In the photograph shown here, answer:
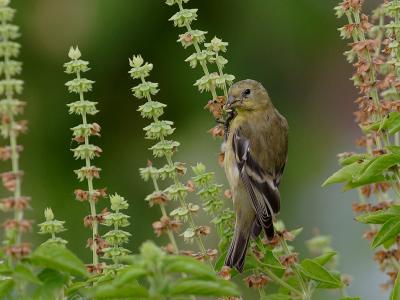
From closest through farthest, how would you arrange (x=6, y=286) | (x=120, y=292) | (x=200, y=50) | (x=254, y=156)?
(x=120, y=292), (x=6, y=286), (x=200, y=50), (x=254, y=156)

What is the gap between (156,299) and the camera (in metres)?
2.18

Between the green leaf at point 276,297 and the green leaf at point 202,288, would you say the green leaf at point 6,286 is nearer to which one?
the green leaf at point 202,288

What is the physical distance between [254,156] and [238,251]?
149cm

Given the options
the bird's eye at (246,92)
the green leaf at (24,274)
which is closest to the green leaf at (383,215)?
the green leaf at (24,274)

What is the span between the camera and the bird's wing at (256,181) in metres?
4.15

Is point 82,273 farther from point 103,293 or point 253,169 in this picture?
point 253,169

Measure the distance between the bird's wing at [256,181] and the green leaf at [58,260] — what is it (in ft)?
5.63

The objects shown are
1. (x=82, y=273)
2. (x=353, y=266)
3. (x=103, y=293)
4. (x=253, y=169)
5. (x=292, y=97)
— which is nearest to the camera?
(x=103, y=293)

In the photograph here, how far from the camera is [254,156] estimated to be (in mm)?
4652

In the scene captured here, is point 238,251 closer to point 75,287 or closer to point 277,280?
A: point 277,280

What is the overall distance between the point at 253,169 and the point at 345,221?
4.46m

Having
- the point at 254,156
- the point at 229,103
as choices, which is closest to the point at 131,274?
the point at 229,103

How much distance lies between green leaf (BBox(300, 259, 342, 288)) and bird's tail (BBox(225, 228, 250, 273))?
0.27 metres

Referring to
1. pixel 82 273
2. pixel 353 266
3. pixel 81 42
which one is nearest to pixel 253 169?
pixel 82 273
